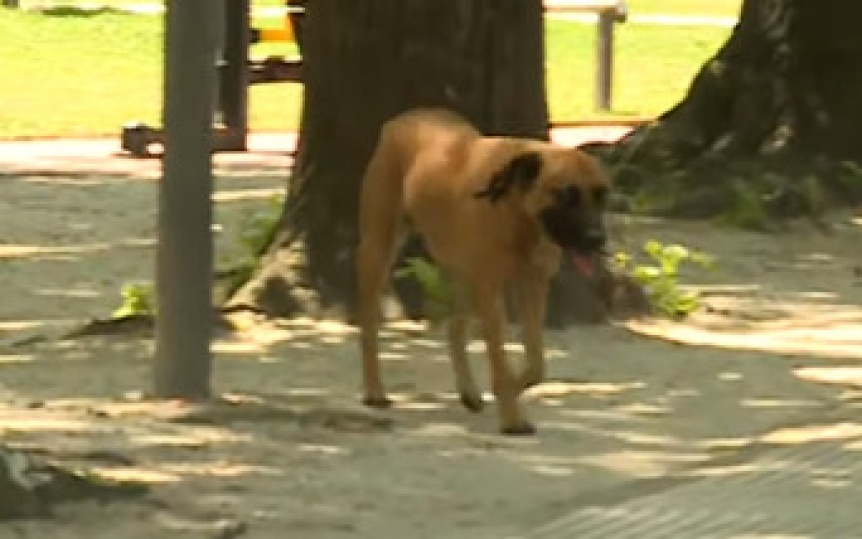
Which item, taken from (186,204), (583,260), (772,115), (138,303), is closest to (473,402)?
(583,260)

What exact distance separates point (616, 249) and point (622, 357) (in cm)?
306

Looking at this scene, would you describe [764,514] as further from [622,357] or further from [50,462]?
[622,357]

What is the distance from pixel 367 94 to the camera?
12180 millimetres

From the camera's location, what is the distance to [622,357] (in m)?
11.6

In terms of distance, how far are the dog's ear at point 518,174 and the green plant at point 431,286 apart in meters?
2.29

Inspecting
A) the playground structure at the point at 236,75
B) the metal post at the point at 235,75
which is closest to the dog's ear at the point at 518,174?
the playground structure at the point at 236,75

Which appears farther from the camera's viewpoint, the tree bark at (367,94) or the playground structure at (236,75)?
the playground structure at (236,75)

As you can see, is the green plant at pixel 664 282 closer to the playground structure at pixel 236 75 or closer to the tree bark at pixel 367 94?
the tree bark at pixel 367 94

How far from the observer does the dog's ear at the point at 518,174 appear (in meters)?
9.44

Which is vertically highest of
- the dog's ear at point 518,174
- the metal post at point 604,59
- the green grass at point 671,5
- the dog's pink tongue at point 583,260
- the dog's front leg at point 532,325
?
the dog's ear at point 518,174

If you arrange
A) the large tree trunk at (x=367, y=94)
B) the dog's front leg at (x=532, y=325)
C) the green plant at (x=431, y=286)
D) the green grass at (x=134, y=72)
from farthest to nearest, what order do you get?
the green grass at (x=134, y=72) → the large tree trunk at (x=367, y=94) → the green plant at (x=431, y=286) → the dog's front leg at (x=532, y=325)

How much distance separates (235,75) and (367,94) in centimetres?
930

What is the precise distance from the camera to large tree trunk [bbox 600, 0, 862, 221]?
17.5 meters

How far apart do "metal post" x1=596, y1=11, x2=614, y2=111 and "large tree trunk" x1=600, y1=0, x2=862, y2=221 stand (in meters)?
7.32
